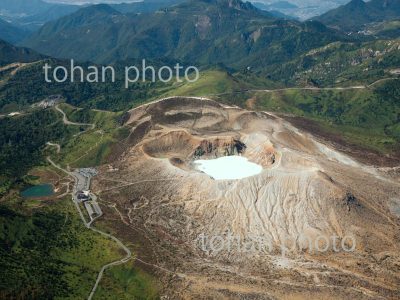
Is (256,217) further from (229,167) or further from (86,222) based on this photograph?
(86,222)

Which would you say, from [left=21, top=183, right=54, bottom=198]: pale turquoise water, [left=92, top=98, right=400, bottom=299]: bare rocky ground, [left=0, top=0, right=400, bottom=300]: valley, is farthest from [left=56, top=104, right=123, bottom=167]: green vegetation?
[left=21, top=183, right=54, bottom=198]: pale turquoise water

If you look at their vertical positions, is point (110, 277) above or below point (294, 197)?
below

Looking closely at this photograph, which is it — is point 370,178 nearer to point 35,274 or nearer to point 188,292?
point 188,292

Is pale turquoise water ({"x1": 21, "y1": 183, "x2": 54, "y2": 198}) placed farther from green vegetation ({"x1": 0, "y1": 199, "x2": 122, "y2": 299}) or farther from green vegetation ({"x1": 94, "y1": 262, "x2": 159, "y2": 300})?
green vegetation ({"x1": 94, "y1": 262, "x2": 159, "y2": 300})

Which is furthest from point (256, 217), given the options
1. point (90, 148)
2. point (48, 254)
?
point (90, 148)

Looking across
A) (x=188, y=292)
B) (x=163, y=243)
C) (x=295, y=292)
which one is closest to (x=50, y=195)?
(x=163, y=243)

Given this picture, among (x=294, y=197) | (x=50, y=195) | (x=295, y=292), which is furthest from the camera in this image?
(x=50, y=195)
